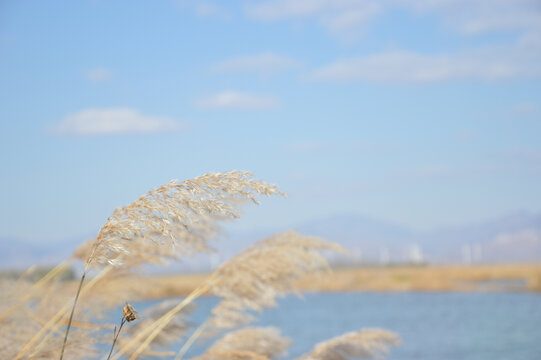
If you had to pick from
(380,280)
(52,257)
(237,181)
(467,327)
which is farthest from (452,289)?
(237,181)

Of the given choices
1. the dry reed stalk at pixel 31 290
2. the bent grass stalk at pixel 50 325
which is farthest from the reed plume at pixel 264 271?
the dry reed stalk at pixel 31 290

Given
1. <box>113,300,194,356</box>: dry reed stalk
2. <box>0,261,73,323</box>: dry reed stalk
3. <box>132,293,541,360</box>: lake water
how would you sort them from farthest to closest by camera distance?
<box>132,293,541,360</box>: lake water
<box>113,300,194,356</box>: dry reed stalk
<box>0,261,73,323</box>: dry reed stalk

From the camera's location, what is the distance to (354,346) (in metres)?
3.99

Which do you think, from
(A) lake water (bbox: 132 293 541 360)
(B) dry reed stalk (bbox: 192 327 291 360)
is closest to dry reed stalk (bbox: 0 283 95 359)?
(B) dry reed stalk (bbox: 192 327 291 360)

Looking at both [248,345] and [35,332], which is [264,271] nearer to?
[248,345]

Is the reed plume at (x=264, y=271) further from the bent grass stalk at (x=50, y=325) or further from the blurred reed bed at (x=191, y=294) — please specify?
the bent grass stalk at (x=50, y=325)

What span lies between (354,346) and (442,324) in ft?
67.2

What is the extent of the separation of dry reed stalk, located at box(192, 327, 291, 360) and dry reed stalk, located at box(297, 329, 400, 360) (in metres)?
0.25

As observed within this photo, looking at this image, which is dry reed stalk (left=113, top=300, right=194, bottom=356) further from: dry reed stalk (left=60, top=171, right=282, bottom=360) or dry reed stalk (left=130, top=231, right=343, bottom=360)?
dry reed stalk (left=60, top=171, right=282, bottom=360)

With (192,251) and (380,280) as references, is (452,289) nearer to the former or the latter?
(380,280)

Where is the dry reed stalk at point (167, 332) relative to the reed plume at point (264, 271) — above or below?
below

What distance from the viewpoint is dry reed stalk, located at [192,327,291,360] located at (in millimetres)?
3842

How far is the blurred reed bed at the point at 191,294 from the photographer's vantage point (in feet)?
7.84

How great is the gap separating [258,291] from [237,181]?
1424 millimetres
